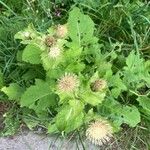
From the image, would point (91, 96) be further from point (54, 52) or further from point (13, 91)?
point (13, 91)

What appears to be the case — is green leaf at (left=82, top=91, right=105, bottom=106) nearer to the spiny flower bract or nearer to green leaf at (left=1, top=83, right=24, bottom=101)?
the spiny flower bract

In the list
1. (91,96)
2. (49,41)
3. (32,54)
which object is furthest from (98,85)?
(32,54)

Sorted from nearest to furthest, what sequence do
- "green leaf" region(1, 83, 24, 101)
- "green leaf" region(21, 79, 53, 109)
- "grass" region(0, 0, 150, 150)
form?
"green leaf" region(21, 79, 53, 109)
"green leaf" region(1, 83, 24, 101)
"grass" region(0, 0, 150, 150)

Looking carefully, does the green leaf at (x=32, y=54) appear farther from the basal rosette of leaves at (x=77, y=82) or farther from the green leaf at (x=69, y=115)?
the green leaf at (x=69, y=115)

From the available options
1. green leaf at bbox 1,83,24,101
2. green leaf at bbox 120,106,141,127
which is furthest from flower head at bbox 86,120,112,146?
green leaf at bbox 1,83,24,101

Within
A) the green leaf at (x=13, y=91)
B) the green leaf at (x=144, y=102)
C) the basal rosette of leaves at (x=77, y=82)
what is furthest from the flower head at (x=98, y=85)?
the green leaf at (x=13, y=91)
